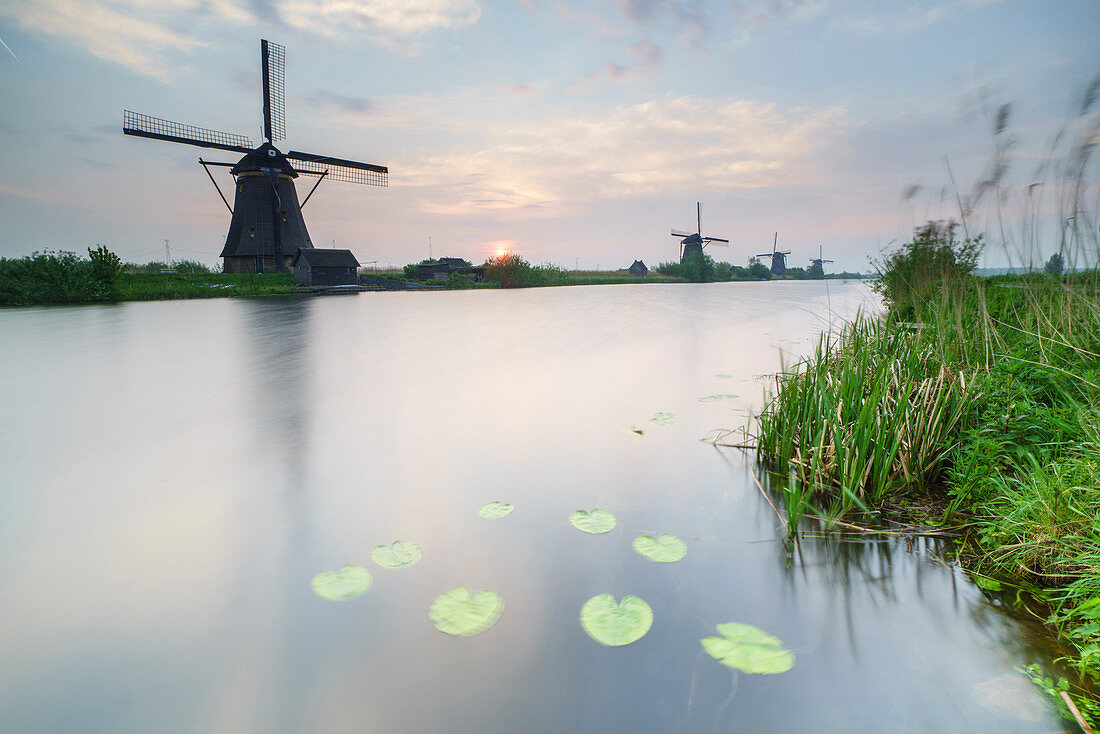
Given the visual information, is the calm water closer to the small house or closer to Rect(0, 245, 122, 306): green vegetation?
Rect(0, 245, 122, 306): green vegetation

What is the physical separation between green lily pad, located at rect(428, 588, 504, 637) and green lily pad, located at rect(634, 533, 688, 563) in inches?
27.3

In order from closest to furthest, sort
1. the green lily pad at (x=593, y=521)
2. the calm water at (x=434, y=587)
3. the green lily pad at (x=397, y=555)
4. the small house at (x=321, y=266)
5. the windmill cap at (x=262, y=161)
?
the calm water at (x=434, y=587), the green lily pad at (x=397, y=555), the green lily pad at (x=593, y=521), the windmill cap at (x=262, y=161), the small house at (x=321, y=266)

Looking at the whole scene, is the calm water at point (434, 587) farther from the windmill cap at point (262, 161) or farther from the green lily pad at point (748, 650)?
the windmill cap at point (262, 161)

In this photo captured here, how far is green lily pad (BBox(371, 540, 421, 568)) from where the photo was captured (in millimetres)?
2174

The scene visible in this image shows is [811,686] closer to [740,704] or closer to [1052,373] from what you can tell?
[740,704]

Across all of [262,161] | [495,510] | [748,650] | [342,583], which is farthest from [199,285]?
[748,650]

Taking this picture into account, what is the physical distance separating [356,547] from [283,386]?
167 inches

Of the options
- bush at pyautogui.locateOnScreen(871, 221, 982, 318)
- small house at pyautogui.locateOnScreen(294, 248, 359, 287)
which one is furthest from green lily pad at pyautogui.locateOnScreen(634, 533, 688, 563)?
small house at pyautogui.locateOnScreen(294, 248, 359, 287)

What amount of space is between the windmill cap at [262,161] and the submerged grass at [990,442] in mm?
31787

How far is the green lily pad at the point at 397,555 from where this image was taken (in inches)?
85.6

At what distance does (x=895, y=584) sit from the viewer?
6.59ft

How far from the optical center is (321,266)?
100 feet

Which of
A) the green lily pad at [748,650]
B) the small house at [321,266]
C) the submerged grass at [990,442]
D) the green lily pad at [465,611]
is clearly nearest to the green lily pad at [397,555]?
the green lily pad at [465,611]

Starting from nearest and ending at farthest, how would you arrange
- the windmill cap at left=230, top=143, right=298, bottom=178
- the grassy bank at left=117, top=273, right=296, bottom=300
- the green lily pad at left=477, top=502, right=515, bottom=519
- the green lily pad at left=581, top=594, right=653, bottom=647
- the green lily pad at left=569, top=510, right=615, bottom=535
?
the green lily pad at left=581, top=594, right=653, bottom=647, the green lily pad at left=569, top=510, right=615, bottom=535, the green lily pad at left=477, top=502, right=515, bottom=519, the grassy bank at left=117, top=273, right=296, bottom=300, the windmill cap at left=230, top=143, right=298, bottom=178
